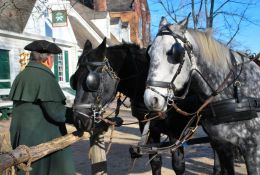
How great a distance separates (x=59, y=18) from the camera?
56.6 ft

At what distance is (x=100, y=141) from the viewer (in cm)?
527

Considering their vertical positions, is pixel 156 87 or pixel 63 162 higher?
pixel 156 87

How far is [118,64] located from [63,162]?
144 centimetres

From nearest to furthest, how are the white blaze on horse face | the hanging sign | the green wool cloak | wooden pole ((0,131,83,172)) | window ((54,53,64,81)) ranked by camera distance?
→ 1. the white blaze on horse face
2. wooden pole ((0,131,83,172))
3. the green wool cloak
4. the hanging sign
5. window ((54,53,64,81))

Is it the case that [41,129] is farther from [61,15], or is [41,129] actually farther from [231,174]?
[61,15]

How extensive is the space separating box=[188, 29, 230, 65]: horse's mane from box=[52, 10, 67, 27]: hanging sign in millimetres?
14163

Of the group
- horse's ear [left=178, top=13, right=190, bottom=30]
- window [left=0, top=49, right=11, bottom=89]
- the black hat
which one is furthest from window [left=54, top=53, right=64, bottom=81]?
horse's ear [left=178, top=13, right=190, bottom=30]

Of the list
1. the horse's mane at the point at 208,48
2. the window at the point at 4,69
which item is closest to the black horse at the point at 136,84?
the horse's mane at the point at 208,48

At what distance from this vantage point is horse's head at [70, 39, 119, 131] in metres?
4.24

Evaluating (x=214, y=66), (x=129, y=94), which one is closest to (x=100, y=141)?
(x=129, y=94)

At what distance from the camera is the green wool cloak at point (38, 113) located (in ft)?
13.5

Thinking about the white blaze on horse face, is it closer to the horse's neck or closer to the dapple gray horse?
the dapple gray horse

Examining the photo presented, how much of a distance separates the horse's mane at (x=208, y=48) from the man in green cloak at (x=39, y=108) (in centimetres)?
172

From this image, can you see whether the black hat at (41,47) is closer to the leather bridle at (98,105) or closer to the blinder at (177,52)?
the leather bridle at (98,105)
